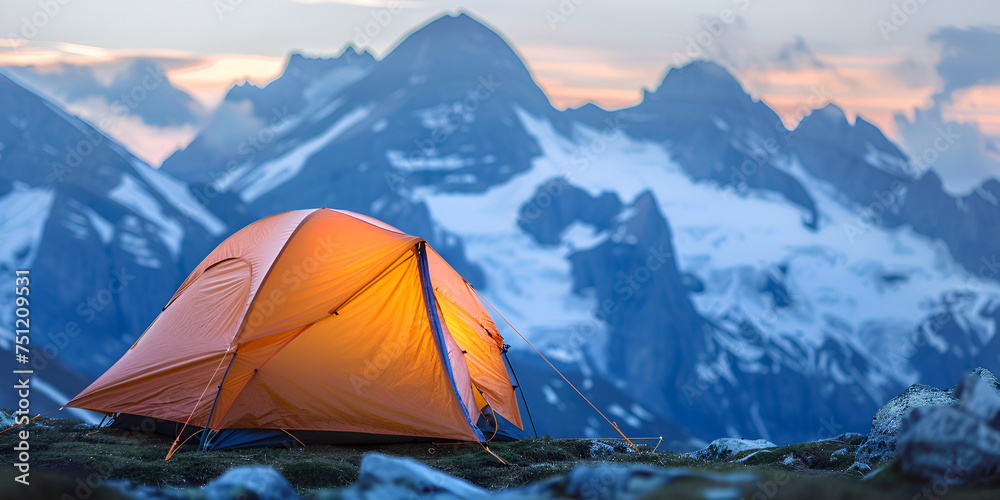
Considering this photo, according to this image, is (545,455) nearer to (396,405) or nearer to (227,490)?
(396,405)

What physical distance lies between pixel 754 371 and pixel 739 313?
1593 cm

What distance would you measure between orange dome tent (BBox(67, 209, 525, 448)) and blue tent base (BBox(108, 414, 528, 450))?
0.04 m

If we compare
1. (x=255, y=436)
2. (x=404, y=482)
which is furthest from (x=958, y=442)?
(x=255, y=436)

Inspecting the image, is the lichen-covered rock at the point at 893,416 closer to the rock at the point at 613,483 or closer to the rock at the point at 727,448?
the rock at the point at 727,448

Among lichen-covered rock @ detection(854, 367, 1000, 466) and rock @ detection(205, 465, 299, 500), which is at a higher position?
rock @ detection(205, 465, 299, 500)

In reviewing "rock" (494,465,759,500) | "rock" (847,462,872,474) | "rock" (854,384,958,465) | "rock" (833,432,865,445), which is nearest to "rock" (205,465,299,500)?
"rock" (494,465,759,500)

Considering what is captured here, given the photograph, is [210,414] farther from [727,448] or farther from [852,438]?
[852,438]

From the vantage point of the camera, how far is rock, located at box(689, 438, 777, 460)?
798 inches

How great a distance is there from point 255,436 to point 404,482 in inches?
371

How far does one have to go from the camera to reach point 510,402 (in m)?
19.5

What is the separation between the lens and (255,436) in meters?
15.2

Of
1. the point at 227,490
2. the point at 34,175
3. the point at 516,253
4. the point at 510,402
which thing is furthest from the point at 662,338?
the point at 227,490

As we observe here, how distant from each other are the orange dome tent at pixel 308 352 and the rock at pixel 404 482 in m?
8.51

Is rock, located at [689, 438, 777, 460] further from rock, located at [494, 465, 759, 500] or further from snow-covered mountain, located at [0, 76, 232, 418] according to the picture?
snow-covered mountain, located at [0, 76, 232, 418]
